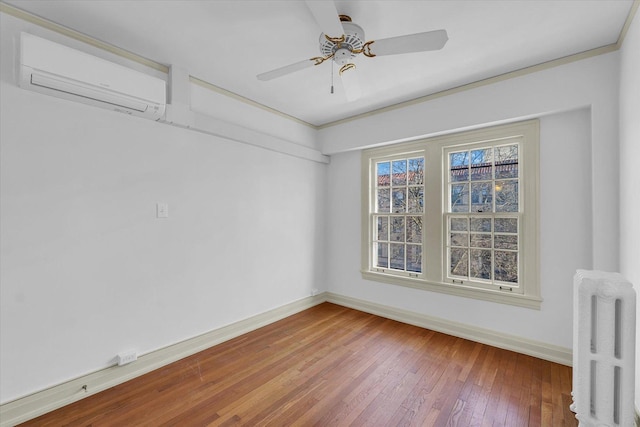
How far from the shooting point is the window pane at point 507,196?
301 cm

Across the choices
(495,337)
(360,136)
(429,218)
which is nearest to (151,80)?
(360,136)

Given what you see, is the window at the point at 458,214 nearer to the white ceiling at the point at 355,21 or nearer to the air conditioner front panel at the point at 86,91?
the white ceiling at the point at 355,21

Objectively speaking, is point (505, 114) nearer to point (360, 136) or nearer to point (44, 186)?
point (360, 136)

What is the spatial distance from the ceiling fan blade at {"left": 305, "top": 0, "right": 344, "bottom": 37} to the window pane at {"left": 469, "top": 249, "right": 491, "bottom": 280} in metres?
2.78

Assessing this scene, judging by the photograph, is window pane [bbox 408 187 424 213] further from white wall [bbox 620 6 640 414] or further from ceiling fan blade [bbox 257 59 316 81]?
ceiling fan blade [bbox 257 59 316 81]

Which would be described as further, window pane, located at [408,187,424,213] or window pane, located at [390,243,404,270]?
window pane, located at [390,243,404,270]

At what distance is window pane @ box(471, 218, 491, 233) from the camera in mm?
3160

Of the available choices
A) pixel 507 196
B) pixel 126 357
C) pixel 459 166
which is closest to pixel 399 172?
pixel 459 166

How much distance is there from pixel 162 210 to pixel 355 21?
7.65 feet

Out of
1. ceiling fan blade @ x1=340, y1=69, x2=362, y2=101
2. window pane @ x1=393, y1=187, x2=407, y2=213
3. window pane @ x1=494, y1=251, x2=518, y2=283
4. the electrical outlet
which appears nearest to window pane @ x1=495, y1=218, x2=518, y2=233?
window pane @ x1=494, y1=251, x2=518, y2=283

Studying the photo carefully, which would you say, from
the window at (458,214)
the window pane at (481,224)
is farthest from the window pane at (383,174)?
the window pane at (481,224)

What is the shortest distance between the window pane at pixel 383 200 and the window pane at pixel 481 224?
3.71 feet

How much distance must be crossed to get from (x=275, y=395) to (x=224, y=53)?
9.62 ft

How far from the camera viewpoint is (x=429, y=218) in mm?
3521
